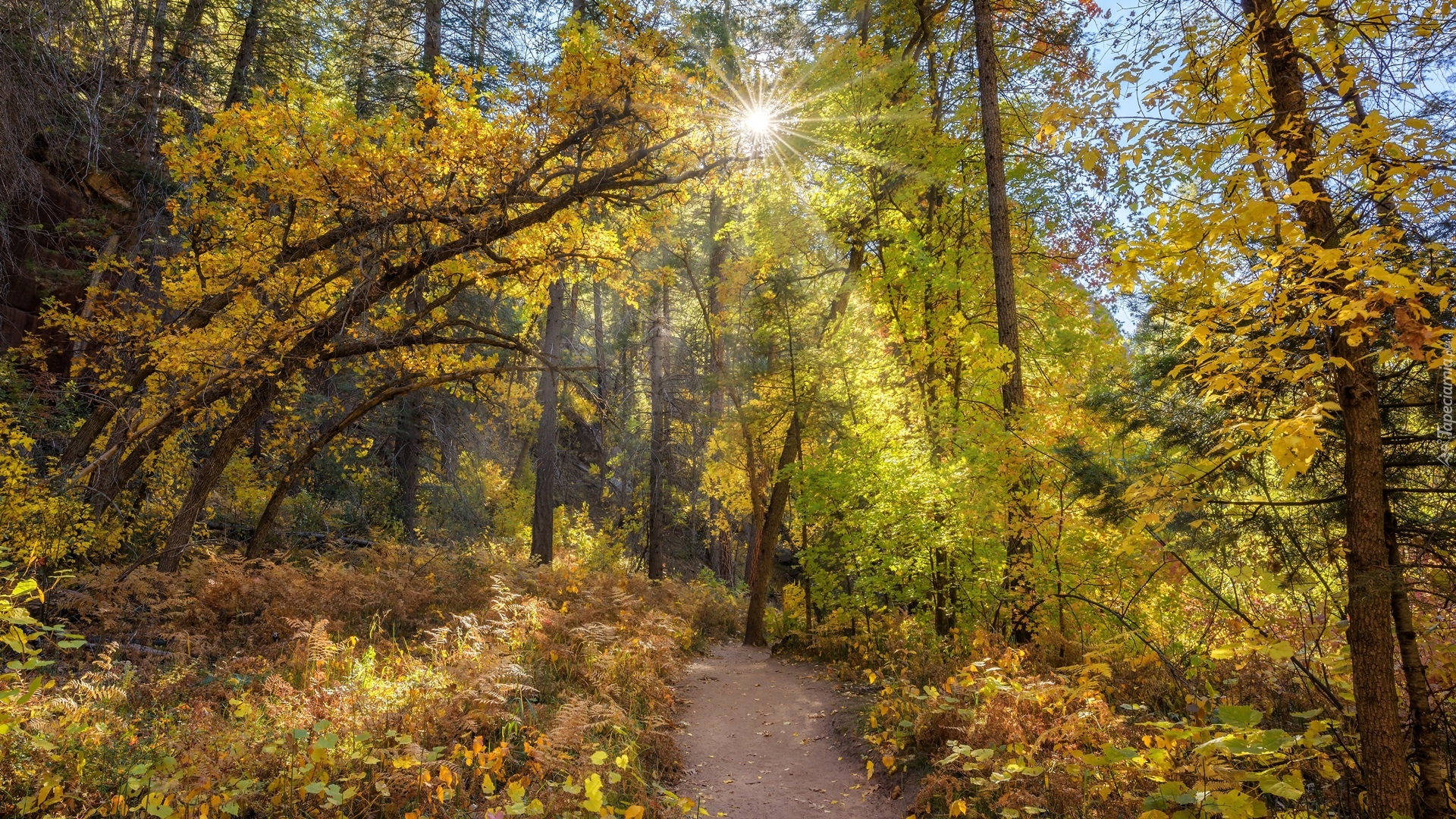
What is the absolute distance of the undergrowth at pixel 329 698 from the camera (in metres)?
3.60

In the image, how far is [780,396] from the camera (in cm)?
1252

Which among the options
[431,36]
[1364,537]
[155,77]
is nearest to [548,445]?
[431,36]

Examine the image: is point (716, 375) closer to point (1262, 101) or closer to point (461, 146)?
point (461, 146)

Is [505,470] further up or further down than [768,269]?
further down

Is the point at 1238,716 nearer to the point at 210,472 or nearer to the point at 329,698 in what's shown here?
the point at 329,698

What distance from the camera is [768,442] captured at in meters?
13.5

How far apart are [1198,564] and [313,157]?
27.3ft

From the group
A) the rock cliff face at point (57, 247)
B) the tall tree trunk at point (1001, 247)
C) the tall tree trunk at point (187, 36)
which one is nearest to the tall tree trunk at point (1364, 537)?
the tall tree trunk at point (1001, 247)

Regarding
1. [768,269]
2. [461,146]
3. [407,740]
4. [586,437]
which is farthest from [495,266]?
[586,437]

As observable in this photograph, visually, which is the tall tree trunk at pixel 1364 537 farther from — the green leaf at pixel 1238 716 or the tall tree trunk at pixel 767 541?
the tall tree trunk at pixel 767 541

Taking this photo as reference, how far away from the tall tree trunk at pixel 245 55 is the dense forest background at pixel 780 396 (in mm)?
114

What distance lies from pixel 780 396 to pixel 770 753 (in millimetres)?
6965

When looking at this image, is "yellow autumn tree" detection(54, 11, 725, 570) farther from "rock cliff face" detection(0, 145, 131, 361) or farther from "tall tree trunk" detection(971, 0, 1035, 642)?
"rock cliff face" detection(0, 145, 131, 361)

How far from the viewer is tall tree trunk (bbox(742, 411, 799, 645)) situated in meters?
12.4
